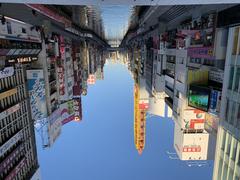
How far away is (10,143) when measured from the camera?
27.0 meters

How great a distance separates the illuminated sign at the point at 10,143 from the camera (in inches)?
965

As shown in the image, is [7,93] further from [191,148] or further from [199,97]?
[191,148]

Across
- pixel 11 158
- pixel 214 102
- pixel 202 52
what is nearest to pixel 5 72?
pixel 11 158

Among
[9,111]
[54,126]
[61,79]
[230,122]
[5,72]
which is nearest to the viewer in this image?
[230,122]

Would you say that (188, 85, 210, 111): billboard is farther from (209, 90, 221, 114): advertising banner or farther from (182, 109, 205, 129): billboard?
(182, 109, 205, 129): billboard

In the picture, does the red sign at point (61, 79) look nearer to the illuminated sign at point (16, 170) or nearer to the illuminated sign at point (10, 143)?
the illuminated sign at point (10, 143)

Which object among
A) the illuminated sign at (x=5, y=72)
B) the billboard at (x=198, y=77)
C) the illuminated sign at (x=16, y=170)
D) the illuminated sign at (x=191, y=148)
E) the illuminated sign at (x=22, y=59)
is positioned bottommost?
the illuminated sign at (x=16, y=170)

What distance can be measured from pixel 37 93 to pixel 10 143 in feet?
28.8

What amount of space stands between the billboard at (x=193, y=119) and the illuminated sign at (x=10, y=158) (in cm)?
2329

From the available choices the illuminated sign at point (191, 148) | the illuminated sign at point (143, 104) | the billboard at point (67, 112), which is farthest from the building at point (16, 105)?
the illuminated sign at point (143, 104)

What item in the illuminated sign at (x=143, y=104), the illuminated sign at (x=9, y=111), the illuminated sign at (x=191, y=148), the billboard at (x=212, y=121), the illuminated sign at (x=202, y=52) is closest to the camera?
the illuminated sign at (x=202, y=52)

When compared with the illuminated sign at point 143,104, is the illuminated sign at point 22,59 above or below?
above

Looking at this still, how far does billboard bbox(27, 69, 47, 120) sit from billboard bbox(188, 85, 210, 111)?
20589 millimetres

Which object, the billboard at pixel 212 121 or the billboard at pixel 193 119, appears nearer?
the billboard at pixel 212 121
